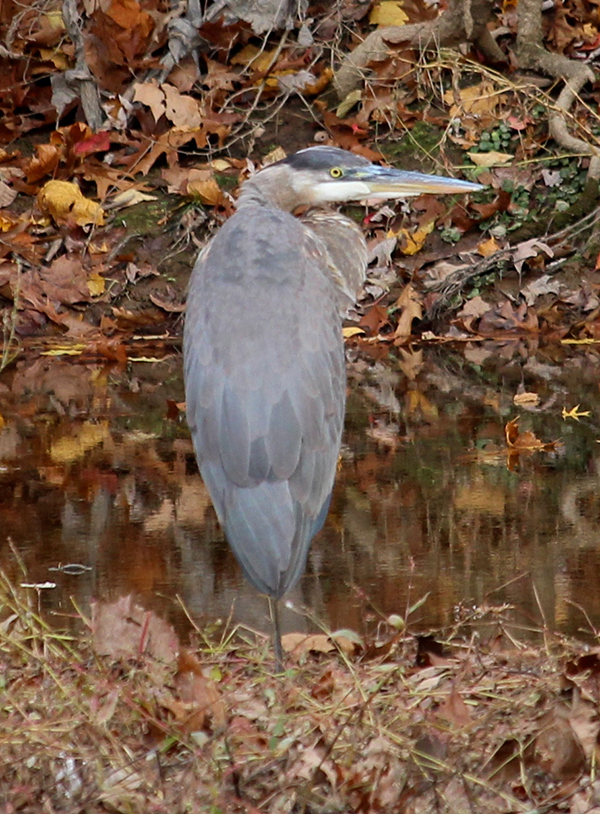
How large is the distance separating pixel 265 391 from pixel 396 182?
5.05 feet

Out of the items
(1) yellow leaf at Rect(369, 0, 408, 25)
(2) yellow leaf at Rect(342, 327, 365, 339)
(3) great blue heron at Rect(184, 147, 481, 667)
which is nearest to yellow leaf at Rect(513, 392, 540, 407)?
(2) yellow leaf at Rect(342, 327, 365, 339)

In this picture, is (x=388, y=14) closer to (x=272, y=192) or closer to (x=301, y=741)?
(x=272, y=192)

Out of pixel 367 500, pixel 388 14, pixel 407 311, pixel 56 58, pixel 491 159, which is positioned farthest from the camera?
pixel 388 14

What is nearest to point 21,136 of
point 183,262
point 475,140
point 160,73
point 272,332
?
point 160,73

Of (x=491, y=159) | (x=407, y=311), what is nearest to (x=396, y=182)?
(x=407, y=311)

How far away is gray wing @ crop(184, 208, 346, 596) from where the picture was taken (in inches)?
152

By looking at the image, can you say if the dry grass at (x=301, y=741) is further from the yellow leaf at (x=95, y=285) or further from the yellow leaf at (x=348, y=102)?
the yellow leaf at (x=348, y=102)

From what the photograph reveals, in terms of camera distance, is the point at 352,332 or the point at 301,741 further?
the point at 352,332

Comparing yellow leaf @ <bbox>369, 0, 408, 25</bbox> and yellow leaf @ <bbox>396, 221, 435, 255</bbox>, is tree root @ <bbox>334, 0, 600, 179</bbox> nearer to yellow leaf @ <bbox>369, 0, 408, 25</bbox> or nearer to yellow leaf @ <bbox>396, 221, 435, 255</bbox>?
yellow leaf @ <bbox>369, 0, 408, 25</bbox>

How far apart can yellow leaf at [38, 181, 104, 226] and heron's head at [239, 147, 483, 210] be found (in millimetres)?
4369

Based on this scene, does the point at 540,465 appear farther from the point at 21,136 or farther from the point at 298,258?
the point at 21,136

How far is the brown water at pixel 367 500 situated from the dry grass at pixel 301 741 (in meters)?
0.33

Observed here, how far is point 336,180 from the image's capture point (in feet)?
17.3

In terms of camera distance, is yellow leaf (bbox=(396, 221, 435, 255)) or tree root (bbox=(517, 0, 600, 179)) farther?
tree root (bbox=(517, 0, 600, 179))
